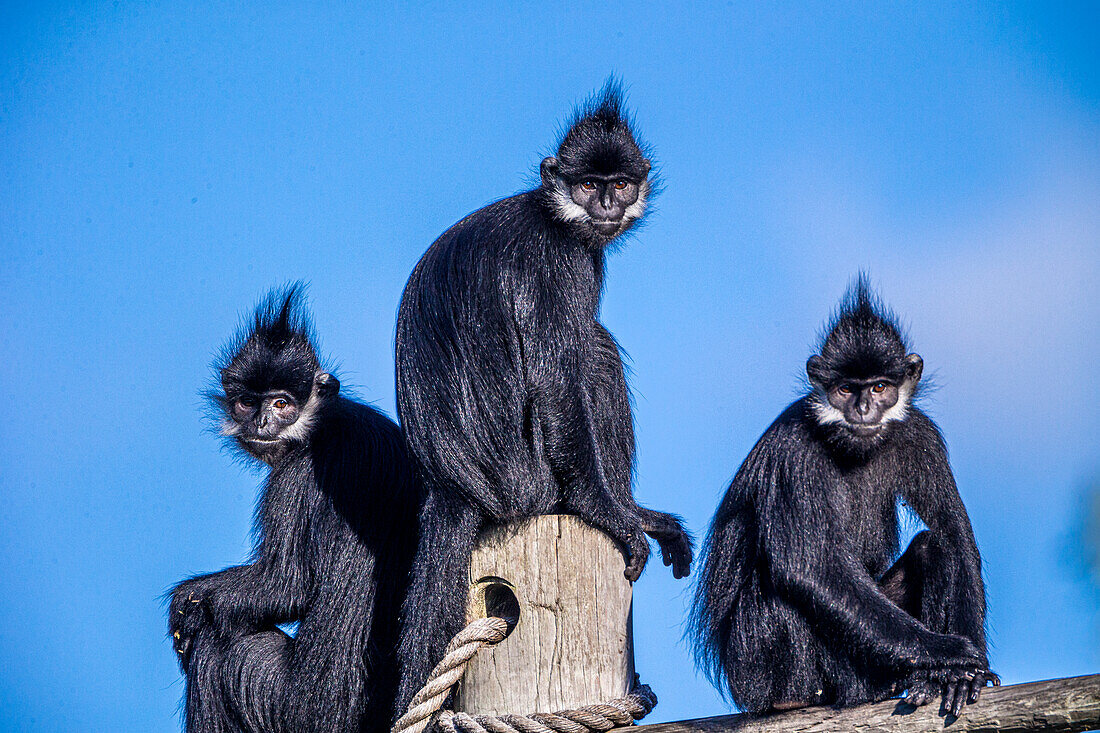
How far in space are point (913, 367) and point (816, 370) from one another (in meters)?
0.60

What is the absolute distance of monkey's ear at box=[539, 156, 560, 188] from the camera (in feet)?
26.5

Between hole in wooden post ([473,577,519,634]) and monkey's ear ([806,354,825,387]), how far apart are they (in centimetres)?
231

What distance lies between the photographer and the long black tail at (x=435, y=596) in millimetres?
6816

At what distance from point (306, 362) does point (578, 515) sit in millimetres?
3016

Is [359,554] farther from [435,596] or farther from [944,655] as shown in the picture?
[944,655]

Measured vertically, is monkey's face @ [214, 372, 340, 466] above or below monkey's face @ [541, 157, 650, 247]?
below

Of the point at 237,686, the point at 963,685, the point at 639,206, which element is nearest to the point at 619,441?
the point at 639,206

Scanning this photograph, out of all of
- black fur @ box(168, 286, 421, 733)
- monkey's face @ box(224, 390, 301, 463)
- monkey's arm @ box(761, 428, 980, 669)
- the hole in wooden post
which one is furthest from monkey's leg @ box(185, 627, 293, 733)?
monkey's arm @ box(761, 428, 980, 669)

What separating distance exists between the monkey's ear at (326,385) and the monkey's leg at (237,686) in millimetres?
1817

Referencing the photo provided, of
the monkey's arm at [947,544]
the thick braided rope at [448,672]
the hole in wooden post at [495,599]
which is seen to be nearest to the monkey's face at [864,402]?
the monkey's arm at [947,544]

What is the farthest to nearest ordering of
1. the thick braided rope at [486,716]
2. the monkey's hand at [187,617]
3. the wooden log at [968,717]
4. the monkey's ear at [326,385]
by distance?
the monkey's ear at [326,385] < the monkey's hand at [187,617] < the thick braided rope at [486,716] < the wooden log at [968,717]

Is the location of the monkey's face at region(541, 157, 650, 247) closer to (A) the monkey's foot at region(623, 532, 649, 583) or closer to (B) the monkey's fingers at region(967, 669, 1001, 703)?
(A) the monkey's foot at region(623, 532, 649, 583)

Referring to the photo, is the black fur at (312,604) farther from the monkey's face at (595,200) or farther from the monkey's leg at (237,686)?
the monkey's face at (595,200)

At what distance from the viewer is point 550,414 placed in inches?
287
